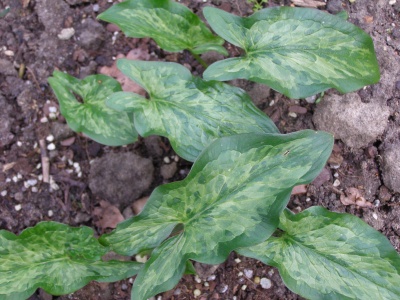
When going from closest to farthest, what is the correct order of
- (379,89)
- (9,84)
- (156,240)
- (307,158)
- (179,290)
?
1. (307,158)
2. (156,240)
3. (179,290)
4. (379,89)
5. (9,84)

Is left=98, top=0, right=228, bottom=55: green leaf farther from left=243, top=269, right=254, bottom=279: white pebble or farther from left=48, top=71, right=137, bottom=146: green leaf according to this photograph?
left=243, top=269, right=254, bottom=279: white pebble

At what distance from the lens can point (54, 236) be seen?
145 cm

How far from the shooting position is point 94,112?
1.64 m

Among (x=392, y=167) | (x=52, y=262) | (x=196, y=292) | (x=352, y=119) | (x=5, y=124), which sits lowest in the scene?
(x=196, y=292)

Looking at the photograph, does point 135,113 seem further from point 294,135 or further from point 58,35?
point 58,35

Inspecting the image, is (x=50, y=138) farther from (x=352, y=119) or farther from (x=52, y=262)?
(x=352, y=119)

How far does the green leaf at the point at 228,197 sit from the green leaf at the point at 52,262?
0.21 metres

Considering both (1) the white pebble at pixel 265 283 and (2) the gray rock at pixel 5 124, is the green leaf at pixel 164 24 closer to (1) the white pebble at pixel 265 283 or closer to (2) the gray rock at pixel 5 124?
(2) the gray rock at pixel 5 124

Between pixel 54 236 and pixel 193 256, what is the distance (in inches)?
19.8

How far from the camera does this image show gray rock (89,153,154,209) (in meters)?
1.67

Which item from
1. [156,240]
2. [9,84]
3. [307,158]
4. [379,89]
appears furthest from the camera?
[9,84]

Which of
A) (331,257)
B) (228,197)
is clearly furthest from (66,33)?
(331,257)


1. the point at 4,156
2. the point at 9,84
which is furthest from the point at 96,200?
the point at 9,84

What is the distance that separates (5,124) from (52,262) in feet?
2.15
